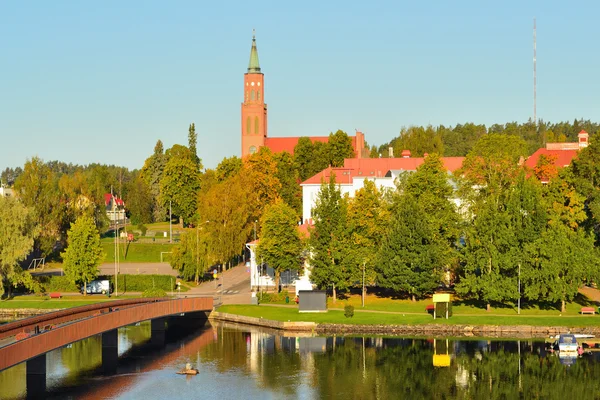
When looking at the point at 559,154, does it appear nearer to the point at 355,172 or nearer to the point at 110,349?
the point at 355,172

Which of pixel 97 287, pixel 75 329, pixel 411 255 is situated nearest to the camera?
pixel 75 329

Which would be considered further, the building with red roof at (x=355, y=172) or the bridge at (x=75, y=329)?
the building with red roof at (x=355, y=172)

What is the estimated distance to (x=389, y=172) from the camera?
395ft

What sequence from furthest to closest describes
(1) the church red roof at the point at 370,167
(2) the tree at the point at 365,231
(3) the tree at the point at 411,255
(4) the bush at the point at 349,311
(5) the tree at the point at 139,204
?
1. (5) the tree at the point at 139,204
2. (1) the church red roof at the point at 370,167
3. (2) the tree at the point at 365,231
4. (3) the tree at the point at 411,255
5. (4) the bush at the point at 349,311

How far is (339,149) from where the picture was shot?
495ft

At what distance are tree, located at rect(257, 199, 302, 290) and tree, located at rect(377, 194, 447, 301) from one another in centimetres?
1072

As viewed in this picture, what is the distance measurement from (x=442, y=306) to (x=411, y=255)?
7698 millimetres

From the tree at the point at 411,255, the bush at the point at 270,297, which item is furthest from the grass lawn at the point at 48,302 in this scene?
the tree at the point at 411,255

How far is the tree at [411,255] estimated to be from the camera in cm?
Answer: 9088


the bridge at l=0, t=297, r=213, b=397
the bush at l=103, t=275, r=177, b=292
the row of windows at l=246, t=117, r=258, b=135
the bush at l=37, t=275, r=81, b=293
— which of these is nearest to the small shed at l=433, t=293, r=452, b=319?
the bridge at l=0, t=297, r=213, b=397

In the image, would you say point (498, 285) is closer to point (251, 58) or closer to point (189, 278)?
point (189, 278)

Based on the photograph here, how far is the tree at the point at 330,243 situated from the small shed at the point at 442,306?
11.7 meters

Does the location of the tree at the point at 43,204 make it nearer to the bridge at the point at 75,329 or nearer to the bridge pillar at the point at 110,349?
the bridge at the point at 75,329

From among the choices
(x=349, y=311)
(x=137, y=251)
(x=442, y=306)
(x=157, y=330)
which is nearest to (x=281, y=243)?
(x=349, y=311)
